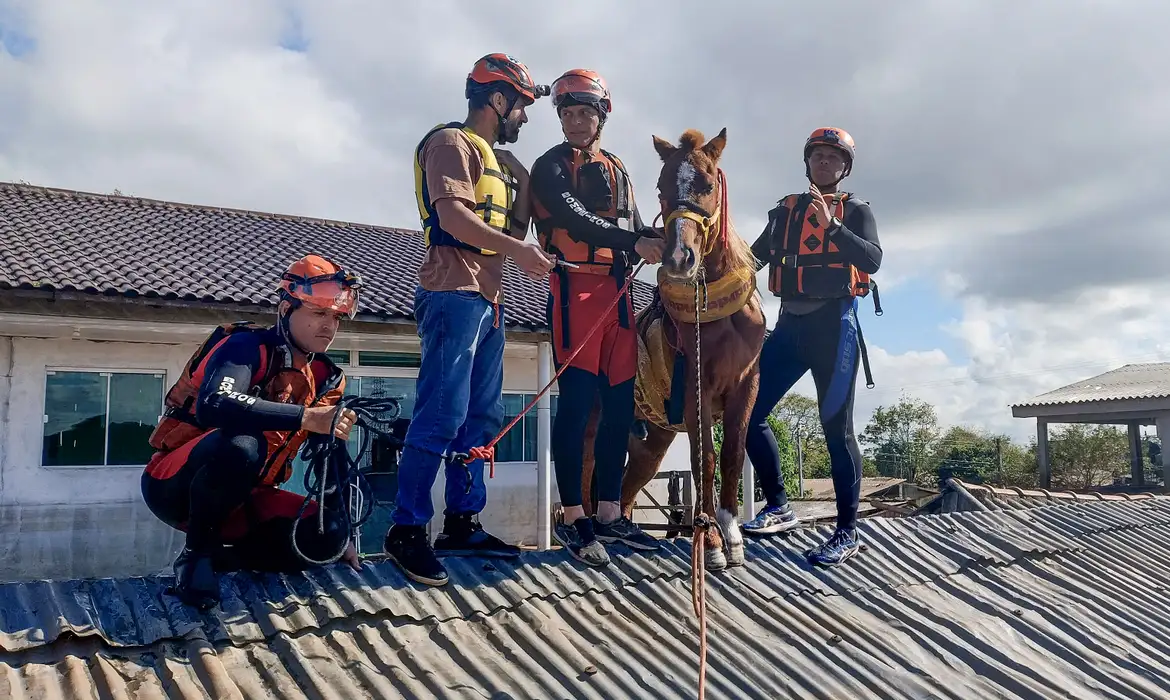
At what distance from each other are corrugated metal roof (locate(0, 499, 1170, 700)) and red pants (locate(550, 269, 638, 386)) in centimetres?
95

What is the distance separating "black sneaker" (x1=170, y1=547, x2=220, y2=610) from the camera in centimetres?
303

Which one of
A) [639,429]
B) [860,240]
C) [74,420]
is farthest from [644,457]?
[74,420]

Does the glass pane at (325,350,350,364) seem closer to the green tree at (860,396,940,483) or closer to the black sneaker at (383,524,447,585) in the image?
the black sneaker at (383,524,447,585)

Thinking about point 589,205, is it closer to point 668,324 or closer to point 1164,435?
point 668,324

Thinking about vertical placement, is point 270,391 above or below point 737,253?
below

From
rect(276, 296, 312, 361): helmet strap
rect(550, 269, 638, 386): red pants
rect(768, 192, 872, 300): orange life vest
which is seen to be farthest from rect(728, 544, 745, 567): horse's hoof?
rect(276, 296, 312, 361): helmet strap

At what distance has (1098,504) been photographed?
7980 mm

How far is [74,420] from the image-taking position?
10.2 m

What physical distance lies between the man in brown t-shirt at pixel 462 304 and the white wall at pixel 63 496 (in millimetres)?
7756

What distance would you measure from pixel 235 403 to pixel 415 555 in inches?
38.4

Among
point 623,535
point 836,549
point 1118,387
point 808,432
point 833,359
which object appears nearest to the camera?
point 623,535

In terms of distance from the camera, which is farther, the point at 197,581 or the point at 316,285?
the point at 316,285

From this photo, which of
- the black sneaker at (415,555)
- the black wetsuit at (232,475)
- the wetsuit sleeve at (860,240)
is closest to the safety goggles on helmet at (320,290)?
the black wetsuit at (232,475)

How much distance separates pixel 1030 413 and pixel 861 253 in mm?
18050
